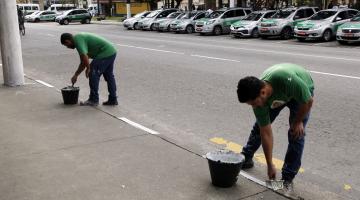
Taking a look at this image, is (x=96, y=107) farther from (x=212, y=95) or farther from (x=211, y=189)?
(x=211, y=189)

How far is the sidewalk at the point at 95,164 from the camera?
4.33 m

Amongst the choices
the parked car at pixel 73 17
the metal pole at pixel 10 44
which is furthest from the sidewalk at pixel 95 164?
the parked car at pixel 73 17

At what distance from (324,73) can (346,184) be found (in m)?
7.06

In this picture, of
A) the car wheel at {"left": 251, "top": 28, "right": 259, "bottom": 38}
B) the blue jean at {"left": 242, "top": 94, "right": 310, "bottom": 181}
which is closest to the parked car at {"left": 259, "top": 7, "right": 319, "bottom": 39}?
the car wheel at {"left": 251, "top": 28, "right": 259, "bottom": 38}

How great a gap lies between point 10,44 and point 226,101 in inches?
195

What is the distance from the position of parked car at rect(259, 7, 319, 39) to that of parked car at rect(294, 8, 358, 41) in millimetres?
1375

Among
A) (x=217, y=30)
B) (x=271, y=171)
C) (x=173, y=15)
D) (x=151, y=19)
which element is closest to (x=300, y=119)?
(x=271, y=171)

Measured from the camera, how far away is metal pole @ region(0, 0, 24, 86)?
9930 millimetres

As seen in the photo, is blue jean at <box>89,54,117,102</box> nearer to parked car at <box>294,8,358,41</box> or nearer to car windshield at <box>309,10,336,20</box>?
parked car at <box>294,8,358,41</box>

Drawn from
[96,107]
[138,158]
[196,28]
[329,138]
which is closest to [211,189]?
[138,158]

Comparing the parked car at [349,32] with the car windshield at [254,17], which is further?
the car windshield at [254,17]

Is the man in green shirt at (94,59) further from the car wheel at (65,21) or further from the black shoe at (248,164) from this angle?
the car wheel at (65,21)

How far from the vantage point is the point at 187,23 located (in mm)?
29469

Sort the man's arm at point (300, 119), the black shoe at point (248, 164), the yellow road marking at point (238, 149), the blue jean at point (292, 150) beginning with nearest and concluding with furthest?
the man's arm at point (300, 119)
the blue jean at point (292, 150)
the black shoe at point (248, 164)
the yellow road marking at point (238, 149)
